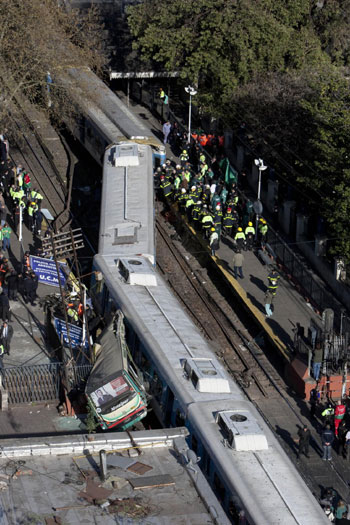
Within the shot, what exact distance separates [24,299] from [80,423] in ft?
36.7

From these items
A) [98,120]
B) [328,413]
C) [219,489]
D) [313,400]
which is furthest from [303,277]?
[219,489]

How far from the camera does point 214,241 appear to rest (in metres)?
49.0

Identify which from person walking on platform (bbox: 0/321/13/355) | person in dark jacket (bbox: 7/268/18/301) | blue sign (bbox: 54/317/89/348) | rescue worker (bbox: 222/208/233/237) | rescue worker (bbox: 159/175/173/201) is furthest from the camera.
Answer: rescue worker (bbox: 159/175/173/201)

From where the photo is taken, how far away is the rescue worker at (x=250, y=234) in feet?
162

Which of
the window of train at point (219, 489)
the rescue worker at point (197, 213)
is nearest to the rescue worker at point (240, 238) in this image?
the rescue worker at point (197, 213)

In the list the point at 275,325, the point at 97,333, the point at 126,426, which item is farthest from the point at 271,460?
the point at 275,325

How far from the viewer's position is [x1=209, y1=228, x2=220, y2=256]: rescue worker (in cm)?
4878

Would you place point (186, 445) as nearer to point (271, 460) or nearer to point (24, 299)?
point (271, 460)

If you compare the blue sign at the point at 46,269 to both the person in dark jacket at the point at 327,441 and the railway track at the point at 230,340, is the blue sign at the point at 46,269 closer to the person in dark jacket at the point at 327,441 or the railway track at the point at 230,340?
the railway track at the point at 230,340

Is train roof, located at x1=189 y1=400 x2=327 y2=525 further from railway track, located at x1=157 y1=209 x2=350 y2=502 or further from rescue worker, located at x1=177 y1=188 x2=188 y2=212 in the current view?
rescue worker, located at x1=177 y1=188 x2=188 y2=212

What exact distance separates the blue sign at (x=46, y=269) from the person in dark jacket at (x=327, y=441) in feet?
42.0

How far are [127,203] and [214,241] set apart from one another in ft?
17.0

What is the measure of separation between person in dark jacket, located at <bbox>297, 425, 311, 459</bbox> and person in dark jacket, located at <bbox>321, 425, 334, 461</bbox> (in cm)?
50

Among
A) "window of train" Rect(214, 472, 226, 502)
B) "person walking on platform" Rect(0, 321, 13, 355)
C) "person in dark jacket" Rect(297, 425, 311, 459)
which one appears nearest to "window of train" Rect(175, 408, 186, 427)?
"window of train" Rect(214, 472, 226, 502)
